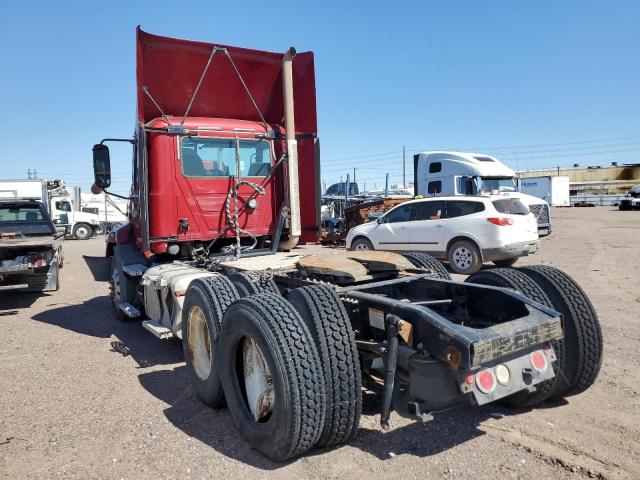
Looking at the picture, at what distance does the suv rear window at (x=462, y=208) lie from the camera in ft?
35.9

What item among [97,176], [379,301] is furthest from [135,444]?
[97,176]

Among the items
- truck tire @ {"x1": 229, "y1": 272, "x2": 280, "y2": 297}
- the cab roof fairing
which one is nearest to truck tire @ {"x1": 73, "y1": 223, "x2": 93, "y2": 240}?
the cab roof fairing

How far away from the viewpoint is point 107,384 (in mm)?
4621

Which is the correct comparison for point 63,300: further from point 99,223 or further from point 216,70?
point 99,223

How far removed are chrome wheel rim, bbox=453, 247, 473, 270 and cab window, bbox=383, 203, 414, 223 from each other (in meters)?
1.65

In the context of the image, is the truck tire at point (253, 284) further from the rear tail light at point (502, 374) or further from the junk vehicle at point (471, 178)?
the junk vehicle at point (471, 178)

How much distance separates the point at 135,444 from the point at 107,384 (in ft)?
4.62

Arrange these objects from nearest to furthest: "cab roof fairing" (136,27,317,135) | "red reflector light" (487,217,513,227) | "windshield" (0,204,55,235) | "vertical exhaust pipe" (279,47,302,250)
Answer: "cab roof fairing" (136,27,317,135), "vertical exhaust pipe" (279,47,302,250), "windshield" (0,204,55,235), "red reflector light" (487,217,513,227)

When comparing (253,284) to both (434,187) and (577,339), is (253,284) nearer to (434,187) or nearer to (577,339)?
(577,339)

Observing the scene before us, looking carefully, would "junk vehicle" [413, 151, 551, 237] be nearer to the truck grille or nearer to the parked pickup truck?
the truck grille

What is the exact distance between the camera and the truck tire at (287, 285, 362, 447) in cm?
297

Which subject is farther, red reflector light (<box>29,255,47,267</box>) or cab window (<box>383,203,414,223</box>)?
cab window (<box>383,203,414,223</box>)

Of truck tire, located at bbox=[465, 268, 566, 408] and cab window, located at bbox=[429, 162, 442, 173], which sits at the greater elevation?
cab window, located at bbox=[429, 162, 442, 173]

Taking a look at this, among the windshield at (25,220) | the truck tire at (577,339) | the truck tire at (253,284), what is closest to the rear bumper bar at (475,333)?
the truck tire at (577,339)
